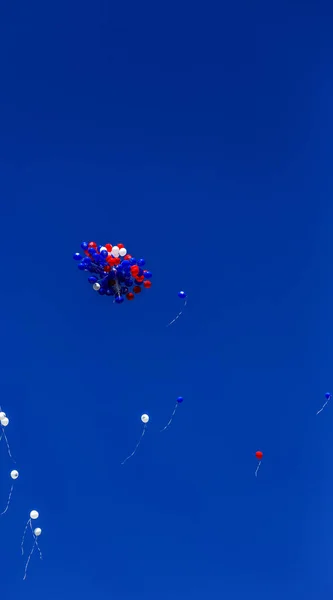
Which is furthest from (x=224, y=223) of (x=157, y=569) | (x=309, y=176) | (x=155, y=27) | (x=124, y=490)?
(x=157, y=569)

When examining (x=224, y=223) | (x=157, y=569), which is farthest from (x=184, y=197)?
(x=157, y=569)

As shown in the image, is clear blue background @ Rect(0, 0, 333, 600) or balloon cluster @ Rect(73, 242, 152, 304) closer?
balloon cluster @ Rect(73, 242, 152, 304)

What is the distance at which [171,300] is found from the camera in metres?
2.60

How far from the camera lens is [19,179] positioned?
8.05ft

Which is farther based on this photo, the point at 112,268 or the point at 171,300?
the point at 171,300

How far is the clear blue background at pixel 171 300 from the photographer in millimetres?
2473

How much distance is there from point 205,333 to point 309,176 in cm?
101

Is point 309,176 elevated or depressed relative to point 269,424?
elevated

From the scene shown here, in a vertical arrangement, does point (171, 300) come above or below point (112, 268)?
above

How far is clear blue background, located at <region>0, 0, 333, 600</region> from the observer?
2.47 meters

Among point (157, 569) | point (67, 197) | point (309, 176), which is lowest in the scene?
point (157, 569)

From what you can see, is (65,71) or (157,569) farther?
(157,569)

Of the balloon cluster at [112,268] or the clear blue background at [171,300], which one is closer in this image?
the balloon cluster at [112,268]

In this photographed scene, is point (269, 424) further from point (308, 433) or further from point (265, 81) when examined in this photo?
point (265, 81)
